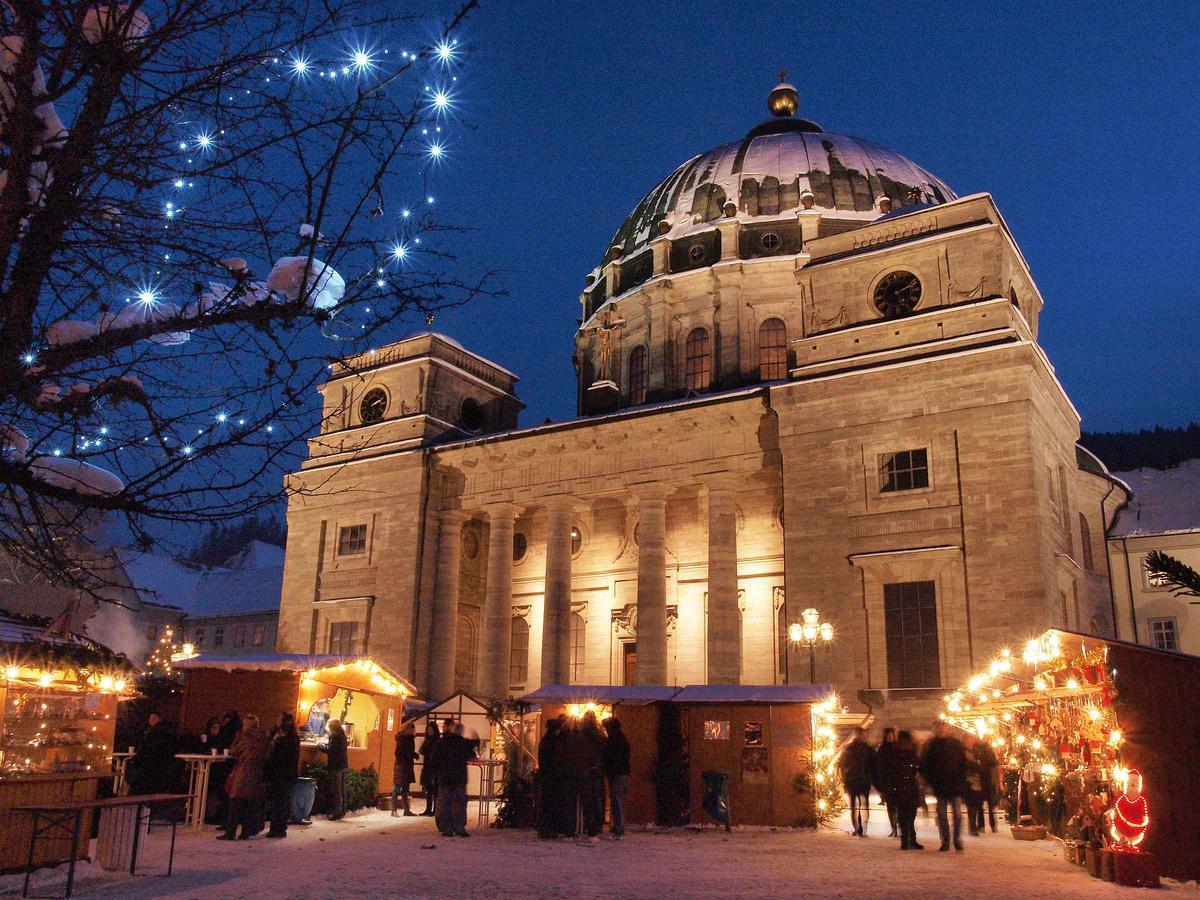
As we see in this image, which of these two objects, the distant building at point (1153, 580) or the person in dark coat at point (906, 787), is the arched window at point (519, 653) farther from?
the person in dark coat at point (906, 787)

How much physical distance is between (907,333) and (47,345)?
24276 millimetres

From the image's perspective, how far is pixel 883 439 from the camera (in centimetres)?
2731

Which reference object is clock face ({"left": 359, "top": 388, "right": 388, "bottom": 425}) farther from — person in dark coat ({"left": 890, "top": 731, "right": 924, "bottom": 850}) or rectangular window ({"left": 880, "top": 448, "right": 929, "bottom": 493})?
person in dark coat ({"left": 890, "top": 731, "right": 924, "bottom": 850})

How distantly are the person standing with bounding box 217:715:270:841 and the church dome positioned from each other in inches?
1230

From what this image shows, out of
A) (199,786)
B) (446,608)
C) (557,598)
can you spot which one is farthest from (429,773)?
(446,608)

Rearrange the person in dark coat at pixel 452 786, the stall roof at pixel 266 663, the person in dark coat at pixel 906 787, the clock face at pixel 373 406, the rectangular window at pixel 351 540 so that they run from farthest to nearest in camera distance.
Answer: the clock face at pixel 373 406 → the rectangular window at pixel 351 540 → the stall roof at pixel 266 663 → the person in dark coat at pixel 452 786 → the person in dark coat at pixel 906 787

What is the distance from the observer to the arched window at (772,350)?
3831 centimetres

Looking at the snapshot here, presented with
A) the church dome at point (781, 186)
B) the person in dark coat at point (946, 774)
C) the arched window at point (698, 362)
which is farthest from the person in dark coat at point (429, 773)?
the church dome at point (781, 186)

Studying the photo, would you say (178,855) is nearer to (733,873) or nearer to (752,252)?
(733,873)

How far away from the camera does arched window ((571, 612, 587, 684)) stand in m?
35.7

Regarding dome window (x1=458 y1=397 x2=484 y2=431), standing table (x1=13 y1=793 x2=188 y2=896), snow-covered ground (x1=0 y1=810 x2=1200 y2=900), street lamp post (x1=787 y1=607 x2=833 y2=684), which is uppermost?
dome window (x1=458 y1=397 x2=484 y2=431)

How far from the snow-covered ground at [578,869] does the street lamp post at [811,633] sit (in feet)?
30.8

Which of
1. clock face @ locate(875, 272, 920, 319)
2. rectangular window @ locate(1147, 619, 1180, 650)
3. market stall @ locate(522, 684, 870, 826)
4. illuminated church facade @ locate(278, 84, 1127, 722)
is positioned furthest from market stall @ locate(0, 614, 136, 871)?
rectangular window @ locate(1147, 619, 1180, 650)

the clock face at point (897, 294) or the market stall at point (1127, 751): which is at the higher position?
the clock face at point (897, 294)
